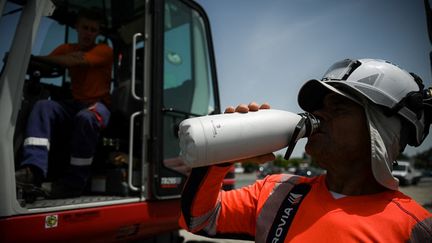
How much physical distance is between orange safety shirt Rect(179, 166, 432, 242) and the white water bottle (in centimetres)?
26

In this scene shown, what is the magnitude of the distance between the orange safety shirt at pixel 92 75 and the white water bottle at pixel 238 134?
2.37m

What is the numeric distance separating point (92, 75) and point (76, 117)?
568mm

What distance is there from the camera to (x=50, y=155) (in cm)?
343

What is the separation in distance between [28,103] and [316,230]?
293 centimetres

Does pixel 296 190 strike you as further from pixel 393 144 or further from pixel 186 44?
pixel 186 44

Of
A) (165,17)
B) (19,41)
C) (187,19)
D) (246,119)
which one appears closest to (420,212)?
(246,119)

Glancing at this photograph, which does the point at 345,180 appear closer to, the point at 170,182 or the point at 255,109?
the point at 255,109

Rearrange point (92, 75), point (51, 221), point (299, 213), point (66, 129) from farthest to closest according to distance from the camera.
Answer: point (92, 75) → point (66, 129) → point (51, 221) → point (299, 213)

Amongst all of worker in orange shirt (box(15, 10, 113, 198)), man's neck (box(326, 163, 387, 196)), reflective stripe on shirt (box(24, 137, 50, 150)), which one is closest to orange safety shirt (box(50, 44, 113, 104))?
worker in orange shirt (box(15, 10, 113, 198))

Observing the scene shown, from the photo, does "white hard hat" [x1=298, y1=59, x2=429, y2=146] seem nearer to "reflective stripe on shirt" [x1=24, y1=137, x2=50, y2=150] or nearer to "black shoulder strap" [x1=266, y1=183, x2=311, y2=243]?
"black shoulder strap" [x1=266, y1=183, x2=311, y2=243]

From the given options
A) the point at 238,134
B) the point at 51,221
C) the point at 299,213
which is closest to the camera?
the point at 238,134

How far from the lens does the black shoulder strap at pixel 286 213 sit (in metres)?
1.45

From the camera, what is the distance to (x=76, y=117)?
3.10 metres

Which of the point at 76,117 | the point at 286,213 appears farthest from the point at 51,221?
the point at 286,213
